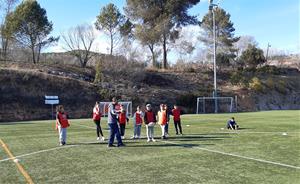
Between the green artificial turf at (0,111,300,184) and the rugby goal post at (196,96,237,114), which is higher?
the rugby goal post at (196,96,237,114)

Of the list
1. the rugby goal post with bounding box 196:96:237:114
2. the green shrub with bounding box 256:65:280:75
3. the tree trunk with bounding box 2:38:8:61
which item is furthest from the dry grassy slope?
the green shrub with bounding box 256:65:280:75

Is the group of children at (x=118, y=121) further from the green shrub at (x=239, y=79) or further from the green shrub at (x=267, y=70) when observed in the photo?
the green shrub at (x=267, y=70)

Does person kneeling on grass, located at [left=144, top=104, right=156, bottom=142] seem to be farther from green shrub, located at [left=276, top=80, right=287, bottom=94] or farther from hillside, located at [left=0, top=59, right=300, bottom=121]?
green shrub, located at [left=276, top=80, right=287, bottom=94]

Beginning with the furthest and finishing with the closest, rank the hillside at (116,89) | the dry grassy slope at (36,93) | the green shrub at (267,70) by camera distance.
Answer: the green shrub at (267,70) → the hillside at (116,89) → the dry grassy slope at (36,93)

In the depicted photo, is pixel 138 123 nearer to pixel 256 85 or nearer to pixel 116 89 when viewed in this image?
pixel 116 89

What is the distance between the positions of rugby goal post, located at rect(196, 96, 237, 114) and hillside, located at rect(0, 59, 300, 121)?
1100 millimetres

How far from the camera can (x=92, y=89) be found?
5241 centimetres

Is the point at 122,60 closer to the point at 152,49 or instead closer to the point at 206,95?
the point at 152,49

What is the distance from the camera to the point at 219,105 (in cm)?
5809

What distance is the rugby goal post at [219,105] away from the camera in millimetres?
55394

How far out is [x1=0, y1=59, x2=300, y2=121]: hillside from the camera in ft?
157

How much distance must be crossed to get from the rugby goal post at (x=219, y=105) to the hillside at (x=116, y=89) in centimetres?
110

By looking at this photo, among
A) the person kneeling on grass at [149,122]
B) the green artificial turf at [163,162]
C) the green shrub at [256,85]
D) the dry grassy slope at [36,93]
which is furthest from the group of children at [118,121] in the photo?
the green shrub at [256,85]

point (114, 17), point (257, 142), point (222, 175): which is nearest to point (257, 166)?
point (222, 175)
